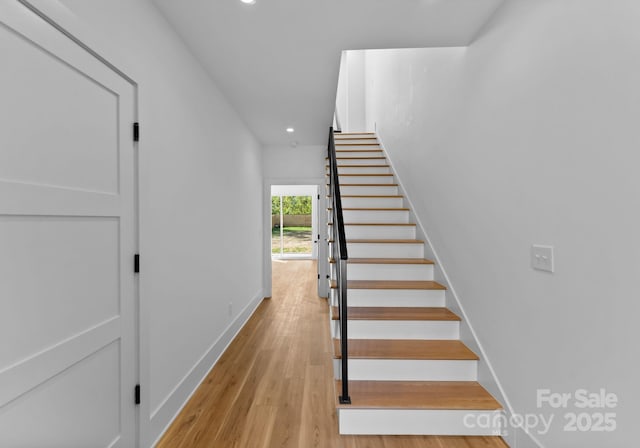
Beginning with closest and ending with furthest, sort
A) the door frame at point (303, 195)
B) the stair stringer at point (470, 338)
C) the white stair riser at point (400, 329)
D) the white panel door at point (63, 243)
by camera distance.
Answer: the white panel door at point (63, 243)
the stair stringer at point (470, 338)
the white stair riser at point (400, 329)
the door frame at point (303, 195)

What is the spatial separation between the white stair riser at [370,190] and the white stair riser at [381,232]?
31.0 inches

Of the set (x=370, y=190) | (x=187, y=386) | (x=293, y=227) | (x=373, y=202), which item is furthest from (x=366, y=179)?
(x=293, y=227)

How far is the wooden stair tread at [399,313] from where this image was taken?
2400 millimetres

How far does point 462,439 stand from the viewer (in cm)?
186

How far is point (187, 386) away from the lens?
7.55 ft

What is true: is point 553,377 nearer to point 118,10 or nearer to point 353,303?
Answer: point 353,303

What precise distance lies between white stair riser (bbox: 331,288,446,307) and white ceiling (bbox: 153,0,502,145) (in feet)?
6.21

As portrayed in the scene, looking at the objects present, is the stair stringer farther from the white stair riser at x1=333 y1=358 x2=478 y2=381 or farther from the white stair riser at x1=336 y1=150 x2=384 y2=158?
the white stair riser at x1=336 y1=150 x2=384 y2=158

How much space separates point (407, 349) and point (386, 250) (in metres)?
1.17

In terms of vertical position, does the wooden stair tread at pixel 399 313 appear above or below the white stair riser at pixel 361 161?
below

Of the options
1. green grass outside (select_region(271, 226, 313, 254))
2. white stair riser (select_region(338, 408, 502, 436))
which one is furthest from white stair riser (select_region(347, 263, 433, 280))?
green grass outside (select_region(271, 226, 313, 254))

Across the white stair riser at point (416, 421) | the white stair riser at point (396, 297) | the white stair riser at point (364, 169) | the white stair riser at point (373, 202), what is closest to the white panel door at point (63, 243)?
the white stair riser at point (416, 421)

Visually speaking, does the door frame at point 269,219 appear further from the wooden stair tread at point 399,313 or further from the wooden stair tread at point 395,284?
the wooden stair tread at point 399,313

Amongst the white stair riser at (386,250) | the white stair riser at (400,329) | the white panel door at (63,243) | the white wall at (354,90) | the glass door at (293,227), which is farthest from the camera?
the glass door at (293,227)
